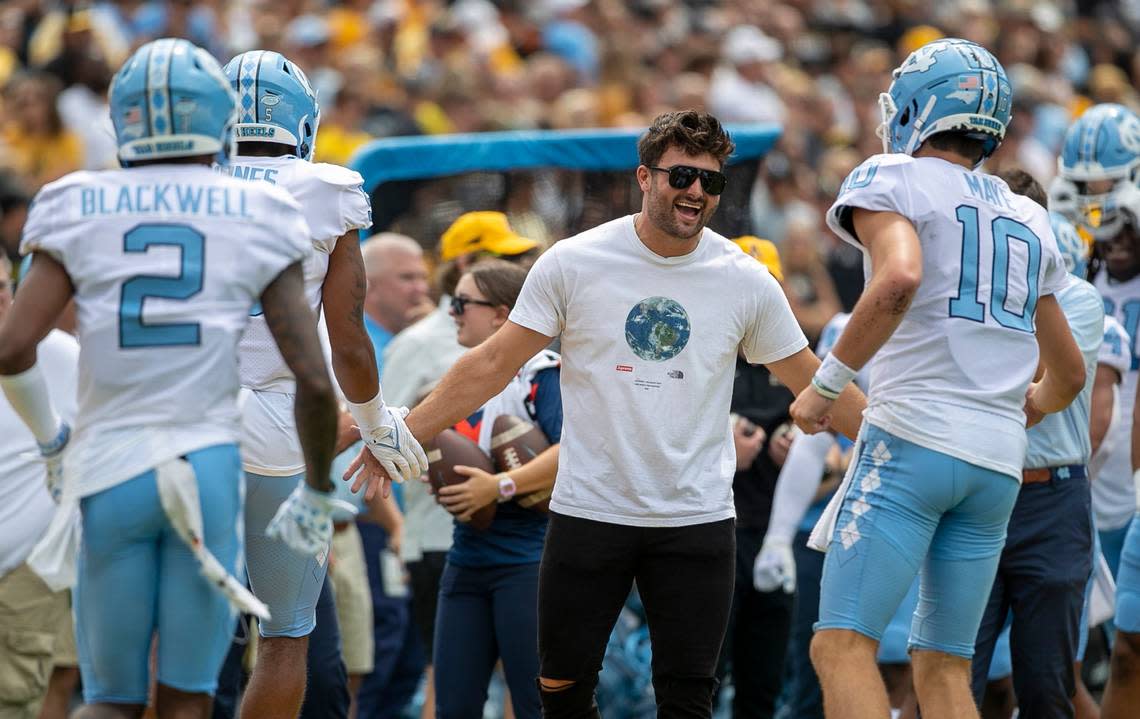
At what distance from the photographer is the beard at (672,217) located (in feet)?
17.2

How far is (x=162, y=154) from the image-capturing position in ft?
14.2

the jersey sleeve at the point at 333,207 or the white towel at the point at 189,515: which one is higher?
the jersey sleeve at the point at 333,207

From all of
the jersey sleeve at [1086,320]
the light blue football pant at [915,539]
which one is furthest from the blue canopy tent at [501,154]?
the light blue football pant at [915,539]

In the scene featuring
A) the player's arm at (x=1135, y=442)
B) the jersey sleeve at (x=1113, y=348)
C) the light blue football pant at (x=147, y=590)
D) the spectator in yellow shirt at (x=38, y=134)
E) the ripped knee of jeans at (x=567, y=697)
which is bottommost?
the ripped knee of jeans at (x=567, y=697)

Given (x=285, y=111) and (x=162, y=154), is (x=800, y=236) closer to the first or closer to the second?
(x=285, y=111)

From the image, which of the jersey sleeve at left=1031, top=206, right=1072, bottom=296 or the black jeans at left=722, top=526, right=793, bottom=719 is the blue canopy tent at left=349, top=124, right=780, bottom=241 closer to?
the black jeans at left=722, top=526, right=793, bottom=719

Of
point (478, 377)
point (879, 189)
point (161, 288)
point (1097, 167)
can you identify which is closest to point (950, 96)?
point (879, 189)

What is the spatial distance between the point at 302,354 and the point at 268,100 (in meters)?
1.47

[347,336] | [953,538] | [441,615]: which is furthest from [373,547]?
[953,538]

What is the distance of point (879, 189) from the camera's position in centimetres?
507

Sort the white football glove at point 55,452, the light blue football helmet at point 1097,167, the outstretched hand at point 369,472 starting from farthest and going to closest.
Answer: the light blue football helmet at point 1097,167, the outstretched hand at point 369,472, the white football glove at point 55,452

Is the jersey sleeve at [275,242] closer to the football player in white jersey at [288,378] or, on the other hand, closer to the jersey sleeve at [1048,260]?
the football player in white jersey at [288,378]

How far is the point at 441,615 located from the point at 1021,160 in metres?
10.3

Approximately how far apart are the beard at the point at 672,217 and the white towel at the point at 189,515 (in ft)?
5.92
